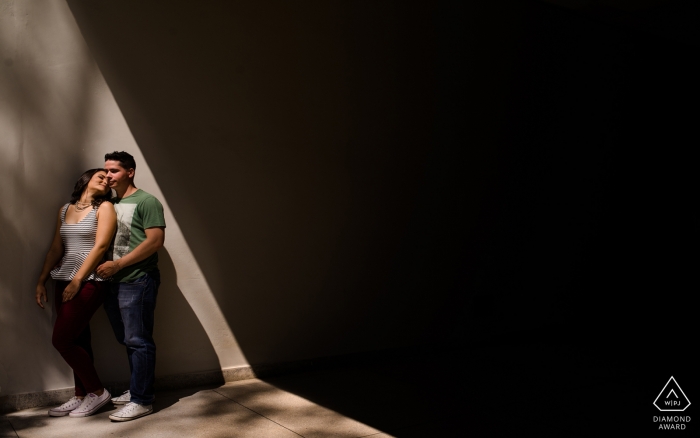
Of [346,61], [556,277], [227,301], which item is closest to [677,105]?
[556,277]

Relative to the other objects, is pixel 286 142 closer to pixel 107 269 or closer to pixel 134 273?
pixel 134 273

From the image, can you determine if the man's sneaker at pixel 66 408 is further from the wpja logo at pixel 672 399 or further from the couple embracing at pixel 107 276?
the wpja logo at pixel 672 399

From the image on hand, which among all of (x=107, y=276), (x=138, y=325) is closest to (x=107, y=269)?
(x=107, y=276)

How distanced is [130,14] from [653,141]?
18.5ft

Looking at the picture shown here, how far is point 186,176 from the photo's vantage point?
4.51 m

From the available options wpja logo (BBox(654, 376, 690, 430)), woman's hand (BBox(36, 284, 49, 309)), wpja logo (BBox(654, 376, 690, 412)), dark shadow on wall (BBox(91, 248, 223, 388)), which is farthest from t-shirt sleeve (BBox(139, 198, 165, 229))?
wpja logo (BBox(654, 376, 690, 412))

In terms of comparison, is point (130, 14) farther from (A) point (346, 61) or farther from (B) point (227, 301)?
(B) point (227, 301)

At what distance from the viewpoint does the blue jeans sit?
396 cm

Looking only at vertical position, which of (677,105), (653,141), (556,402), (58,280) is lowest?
(58,280)

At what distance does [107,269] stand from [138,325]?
15.8 inches

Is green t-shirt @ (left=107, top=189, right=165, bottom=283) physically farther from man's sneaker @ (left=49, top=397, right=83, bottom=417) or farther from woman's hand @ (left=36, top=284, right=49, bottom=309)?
man's sneaker @ (left=49, top=397, right=83, bottom=417)

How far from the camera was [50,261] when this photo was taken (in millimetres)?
4016

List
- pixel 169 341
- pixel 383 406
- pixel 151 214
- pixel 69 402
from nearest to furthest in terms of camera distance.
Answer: pixel 69 402
pixel 151 214
pixel 383 406
pixel 169 341

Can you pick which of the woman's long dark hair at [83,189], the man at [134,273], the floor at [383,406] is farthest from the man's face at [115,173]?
the floor at [383,406]
